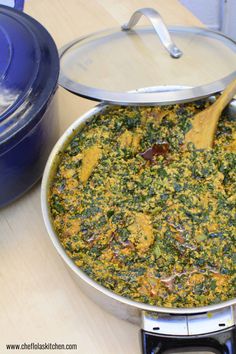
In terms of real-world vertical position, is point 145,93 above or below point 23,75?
below

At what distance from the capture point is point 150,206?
842mm

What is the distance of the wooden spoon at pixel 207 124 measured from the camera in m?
0.89

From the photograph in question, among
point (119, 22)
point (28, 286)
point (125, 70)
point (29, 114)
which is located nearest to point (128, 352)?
point (28, 286)

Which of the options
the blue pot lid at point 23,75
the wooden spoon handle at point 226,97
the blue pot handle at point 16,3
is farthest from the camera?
the blue pot handle at point 16,3

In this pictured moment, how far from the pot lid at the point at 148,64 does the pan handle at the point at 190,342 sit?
454mm

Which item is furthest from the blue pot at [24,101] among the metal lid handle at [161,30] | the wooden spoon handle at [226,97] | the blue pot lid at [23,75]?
the wooden spoon handle at [226,97]

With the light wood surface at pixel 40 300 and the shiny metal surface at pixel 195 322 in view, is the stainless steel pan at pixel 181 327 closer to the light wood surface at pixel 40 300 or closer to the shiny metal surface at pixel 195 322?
the shiny metal surface at pixel 195 322

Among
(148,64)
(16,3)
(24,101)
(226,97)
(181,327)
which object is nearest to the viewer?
(181,327)

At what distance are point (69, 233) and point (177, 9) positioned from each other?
2.86 ft

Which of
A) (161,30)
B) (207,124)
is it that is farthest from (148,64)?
(207,124)

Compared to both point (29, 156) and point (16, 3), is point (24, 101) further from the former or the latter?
point (16, 3)

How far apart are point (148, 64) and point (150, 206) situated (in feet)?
1.20

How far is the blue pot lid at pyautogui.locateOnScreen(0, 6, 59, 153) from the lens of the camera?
29.6 inches

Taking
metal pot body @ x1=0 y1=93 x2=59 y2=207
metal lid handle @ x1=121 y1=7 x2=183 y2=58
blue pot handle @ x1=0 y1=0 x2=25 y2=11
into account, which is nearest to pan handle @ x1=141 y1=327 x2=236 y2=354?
metal pot body @ x1=0 y1=93 x2=59 y2=207
